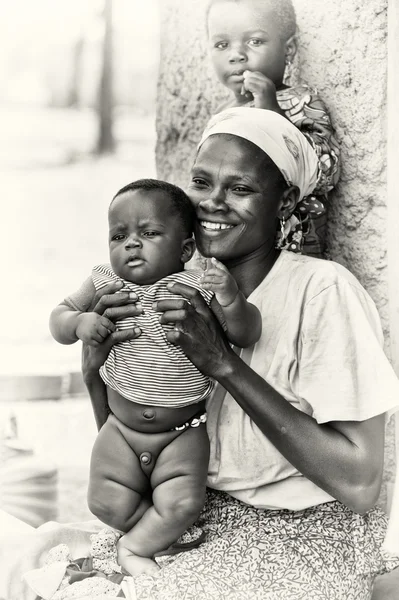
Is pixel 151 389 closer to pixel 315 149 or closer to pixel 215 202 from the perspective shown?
pixel 215 202

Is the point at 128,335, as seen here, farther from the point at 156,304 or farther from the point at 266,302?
the point at 266,302

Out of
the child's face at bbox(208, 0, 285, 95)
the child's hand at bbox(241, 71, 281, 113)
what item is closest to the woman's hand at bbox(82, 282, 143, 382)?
the child's hand at bbox(241, 71, 281, 113)

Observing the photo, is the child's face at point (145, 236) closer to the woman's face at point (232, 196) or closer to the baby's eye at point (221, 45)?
the woman's face at point (232, 196)

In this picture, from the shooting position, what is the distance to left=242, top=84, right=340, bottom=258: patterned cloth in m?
2.96

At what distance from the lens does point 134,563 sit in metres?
2.36

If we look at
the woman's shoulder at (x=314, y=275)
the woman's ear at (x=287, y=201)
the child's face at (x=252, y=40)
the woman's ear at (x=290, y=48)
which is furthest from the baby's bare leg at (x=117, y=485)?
the woman's ear at (x=290, y=48)

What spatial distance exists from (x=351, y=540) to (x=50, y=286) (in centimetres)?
613

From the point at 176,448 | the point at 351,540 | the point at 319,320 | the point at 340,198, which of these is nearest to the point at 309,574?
the point at 351,540

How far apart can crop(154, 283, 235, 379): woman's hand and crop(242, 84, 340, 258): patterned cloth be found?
2.30ft

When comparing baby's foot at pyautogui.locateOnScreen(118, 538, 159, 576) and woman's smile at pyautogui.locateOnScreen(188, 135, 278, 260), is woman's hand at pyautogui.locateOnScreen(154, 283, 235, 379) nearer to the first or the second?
woman's smile at pyautogui.locateOnScreen(188, 135, 278, 260)

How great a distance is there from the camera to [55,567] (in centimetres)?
238

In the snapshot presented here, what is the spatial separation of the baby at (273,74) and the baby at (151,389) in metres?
0.63

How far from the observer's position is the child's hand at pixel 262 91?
296cm

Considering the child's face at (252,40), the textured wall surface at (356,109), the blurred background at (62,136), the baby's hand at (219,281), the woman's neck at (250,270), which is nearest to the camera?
the baby's hand at (219,281)
